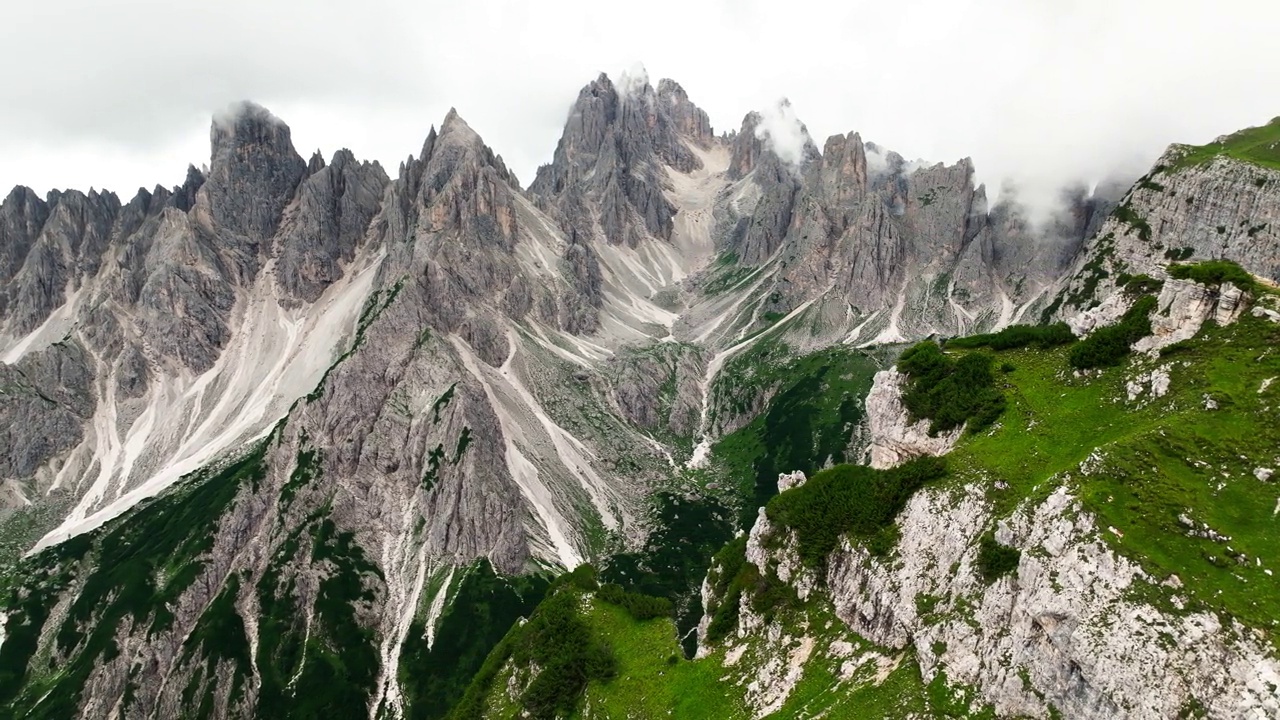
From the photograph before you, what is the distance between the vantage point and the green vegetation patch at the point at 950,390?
150ft

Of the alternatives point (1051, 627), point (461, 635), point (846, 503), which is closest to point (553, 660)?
point (846, 503)

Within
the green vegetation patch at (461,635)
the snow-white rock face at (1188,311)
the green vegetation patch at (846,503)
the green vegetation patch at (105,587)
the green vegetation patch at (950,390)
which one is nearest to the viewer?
the snow-white rock face at (1188,311)

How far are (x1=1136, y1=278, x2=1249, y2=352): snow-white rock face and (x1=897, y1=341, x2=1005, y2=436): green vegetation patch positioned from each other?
9.52 m

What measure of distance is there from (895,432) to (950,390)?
17.3 ft

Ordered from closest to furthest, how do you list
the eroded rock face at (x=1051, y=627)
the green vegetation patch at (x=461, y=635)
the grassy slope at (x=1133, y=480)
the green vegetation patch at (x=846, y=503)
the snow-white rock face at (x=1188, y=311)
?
1. the eroded rock face at (x=1051, y=627)
2. the grassy slope at (x=1133, y=480)
3. the snow-white rock face at (x=1188, y=311)
4. the green vegetation patch at (x=846, y=503)
5. the green vegetation patch at (x=461, y=635)

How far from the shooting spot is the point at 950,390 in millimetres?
48938

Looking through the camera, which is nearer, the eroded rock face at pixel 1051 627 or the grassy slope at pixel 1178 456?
the eroded rock face at pixel 1051 627

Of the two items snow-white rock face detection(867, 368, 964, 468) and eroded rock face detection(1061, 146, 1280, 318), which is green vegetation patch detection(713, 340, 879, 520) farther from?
snow-white rock face detection(867, 368, 964, 468)

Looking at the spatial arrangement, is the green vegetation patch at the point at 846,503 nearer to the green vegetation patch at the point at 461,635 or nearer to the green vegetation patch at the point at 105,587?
the green vegetation patch at the point at 461,635

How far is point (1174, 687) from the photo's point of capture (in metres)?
25.6

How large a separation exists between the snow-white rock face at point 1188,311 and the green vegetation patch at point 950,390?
9524 millimetres

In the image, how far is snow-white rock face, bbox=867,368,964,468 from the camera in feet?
156

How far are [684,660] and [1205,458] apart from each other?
35132mm

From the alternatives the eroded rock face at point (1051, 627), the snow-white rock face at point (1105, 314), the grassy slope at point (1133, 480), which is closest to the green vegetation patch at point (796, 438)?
the snow-white rock face at point (1105, 314)
